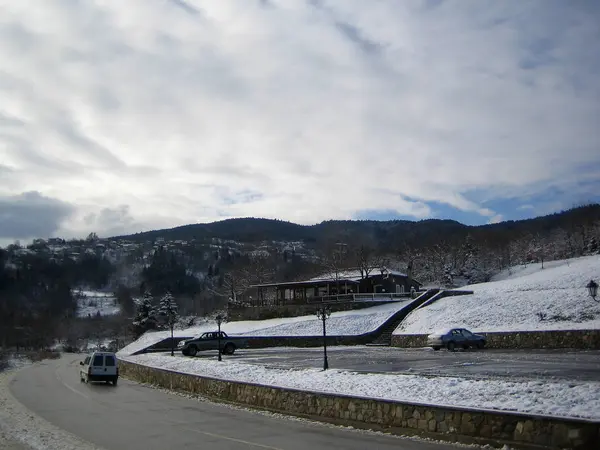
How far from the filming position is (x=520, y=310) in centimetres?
3647

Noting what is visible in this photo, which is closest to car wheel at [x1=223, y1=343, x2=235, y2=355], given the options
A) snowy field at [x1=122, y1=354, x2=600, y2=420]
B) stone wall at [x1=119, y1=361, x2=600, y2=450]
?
stone wall at [x1=119, y1=361, x2=600, y2=450]

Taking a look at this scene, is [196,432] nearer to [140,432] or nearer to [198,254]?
[140,432]

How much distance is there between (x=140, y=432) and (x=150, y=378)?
1543 centimetres

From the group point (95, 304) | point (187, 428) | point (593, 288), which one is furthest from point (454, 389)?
point (95, 304)

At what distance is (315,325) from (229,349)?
33.9 feet

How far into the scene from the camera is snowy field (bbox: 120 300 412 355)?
4561 cm

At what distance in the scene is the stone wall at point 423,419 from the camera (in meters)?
9.29

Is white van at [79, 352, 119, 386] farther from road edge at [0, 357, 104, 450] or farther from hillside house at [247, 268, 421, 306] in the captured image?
hillside house at [247, 268, 421, 306]

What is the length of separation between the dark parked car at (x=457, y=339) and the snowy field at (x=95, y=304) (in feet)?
438

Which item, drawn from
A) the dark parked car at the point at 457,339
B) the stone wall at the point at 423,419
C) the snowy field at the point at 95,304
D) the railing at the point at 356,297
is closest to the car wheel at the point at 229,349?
the dark parked car at the point at 457,339

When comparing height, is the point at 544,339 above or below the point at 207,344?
above

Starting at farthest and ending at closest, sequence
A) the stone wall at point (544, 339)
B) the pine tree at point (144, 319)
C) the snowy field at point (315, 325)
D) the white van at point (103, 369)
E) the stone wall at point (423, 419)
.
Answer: the pine tree at point (144, 319), the snowy field at point (315, 325), the stone wall at point (544, 339), the white van at point (103, 369), the stone wall at point (423, 419)

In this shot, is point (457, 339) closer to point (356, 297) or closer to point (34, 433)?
point (356, 297)

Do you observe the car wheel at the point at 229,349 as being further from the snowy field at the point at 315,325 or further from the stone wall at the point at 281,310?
the stone wall at the point at 281,310
